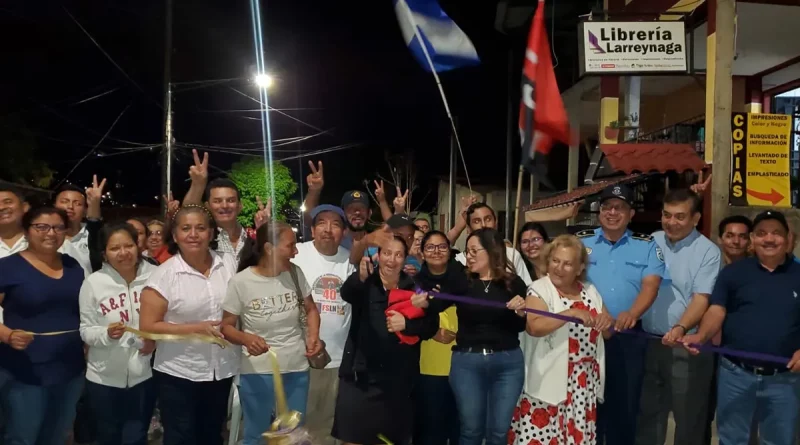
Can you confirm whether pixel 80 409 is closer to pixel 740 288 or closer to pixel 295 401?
pixel 295 401

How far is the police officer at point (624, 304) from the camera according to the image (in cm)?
459

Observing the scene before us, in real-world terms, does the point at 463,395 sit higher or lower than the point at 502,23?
lower

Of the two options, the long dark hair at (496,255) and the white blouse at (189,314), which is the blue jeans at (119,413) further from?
the long dark hair at (496,255)

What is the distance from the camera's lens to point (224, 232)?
184 inches

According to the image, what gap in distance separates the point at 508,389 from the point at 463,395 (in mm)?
311

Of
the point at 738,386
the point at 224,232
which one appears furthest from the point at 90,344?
the point at 738,386

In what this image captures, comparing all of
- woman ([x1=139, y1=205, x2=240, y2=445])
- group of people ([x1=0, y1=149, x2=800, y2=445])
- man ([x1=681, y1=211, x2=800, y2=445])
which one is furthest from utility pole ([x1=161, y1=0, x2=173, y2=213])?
man ([x1=681, y1=211, x2=800, y2=445])

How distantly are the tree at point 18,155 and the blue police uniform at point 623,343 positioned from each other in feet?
66.6

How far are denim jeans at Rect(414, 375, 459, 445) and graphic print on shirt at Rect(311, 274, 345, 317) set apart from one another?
2.63ft

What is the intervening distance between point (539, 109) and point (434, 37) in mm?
1310

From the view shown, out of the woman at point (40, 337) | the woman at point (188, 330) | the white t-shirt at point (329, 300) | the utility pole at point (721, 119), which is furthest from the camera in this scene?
the utility pole at point (721, 119)

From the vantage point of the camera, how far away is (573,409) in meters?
4.21

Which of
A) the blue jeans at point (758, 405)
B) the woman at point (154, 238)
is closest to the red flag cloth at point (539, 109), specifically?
the blue jeans at point (758, 405)

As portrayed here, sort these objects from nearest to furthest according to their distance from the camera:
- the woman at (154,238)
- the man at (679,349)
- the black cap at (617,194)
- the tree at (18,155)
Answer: the man at (679,349), the black cap at (617,194), the woman at (154,238), the tree at (18,155)
